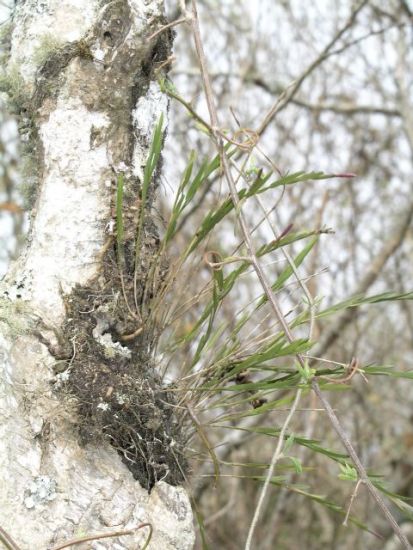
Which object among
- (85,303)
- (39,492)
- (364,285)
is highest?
(364,285)

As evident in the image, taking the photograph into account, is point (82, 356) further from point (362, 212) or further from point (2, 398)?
point (362, 212)

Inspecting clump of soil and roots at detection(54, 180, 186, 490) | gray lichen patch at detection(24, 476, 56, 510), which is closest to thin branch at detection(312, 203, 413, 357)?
clump of soil and roots at detection(54, 180, 186, 490)

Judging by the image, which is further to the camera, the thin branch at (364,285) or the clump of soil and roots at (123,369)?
the thin branch at (364,285)

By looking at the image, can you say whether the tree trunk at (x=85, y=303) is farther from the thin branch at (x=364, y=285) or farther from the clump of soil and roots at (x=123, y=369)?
the thin branch at (x=364, y=285)

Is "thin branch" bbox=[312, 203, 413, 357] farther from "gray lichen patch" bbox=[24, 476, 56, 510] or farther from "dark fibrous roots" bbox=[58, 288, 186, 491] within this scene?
"gray lichen patch" bbox=[24, 476, 56, 510]

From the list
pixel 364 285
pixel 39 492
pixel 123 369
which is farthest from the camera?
pixel 364 285

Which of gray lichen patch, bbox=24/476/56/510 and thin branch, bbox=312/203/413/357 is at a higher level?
thin branch, bbox=312/203/413/357

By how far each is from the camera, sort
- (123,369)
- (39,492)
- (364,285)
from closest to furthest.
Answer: (39,492) → (123,369) → (364,285)

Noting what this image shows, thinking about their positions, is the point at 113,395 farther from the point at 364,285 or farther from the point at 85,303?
the point at 364,285

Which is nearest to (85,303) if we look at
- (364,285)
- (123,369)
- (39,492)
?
(123,369)

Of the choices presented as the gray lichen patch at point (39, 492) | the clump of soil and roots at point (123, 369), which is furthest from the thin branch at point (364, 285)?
the gray lichen patch at point (39, 492)
